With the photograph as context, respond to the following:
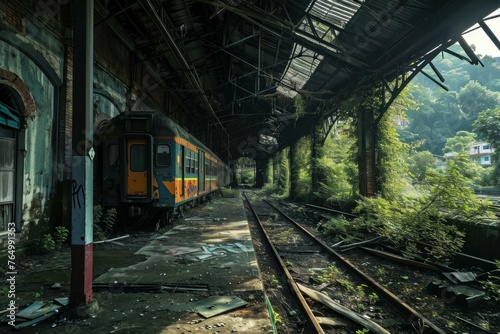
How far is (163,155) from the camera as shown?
8289 millimetres

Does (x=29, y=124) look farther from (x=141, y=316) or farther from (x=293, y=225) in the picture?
(x=293, y=225)

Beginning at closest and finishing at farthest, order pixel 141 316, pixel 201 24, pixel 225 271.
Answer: pixel 141 316 → pixel 225 271 → pixel 201 24

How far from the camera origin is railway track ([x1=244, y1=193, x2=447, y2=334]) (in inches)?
150

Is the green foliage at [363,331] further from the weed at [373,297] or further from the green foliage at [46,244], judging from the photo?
the green foliage at [46,244]

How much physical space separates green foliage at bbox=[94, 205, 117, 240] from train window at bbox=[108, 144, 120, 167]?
48.3 inches

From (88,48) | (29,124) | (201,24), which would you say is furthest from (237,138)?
(88,48)

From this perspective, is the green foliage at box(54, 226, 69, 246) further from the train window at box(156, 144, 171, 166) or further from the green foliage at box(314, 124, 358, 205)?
the green foliage at box(314, 124, 358, 205)

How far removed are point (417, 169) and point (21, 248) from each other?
105 feet

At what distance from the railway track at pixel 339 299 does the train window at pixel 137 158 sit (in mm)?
4156

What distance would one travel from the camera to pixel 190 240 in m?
7.28

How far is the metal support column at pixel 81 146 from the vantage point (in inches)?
127

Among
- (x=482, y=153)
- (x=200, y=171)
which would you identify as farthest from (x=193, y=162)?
(x=482, y=153)

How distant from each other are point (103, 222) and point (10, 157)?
11.2 ft

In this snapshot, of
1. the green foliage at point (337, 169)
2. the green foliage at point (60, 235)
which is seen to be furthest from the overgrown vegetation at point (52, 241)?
the green foliage at point (337, 169)
